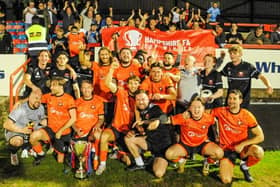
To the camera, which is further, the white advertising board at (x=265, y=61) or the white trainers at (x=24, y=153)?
the white advertising board at (x=265, y=61)

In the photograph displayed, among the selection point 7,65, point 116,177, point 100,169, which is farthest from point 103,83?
point 7,65

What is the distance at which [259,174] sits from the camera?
6953 mm

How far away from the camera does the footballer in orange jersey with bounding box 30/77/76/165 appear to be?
6.81 meters

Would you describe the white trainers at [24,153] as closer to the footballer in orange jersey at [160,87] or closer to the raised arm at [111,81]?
the raised arm at [111,81]

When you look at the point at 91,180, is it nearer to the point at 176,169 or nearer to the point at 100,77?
the point at 176,169

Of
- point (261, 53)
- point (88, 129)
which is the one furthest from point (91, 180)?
point (261, 53)

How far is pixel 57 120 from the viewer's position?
696 centimetres

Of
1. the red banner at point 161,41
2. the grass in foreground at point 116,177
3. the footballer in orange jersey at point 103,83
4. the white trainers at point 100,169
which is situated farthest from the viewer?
the red banner at point 161,41

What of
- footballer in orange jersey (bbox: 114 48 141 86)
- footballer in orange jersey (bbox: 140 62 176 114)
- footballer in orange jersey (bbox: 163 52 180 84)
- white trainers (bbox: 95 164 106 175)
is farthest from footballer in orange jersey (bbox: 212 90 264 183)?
white trainers (bbox: 95 164 106 175)

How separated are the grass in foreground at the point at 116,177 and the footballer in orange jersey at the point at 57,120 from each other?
1.23 ft

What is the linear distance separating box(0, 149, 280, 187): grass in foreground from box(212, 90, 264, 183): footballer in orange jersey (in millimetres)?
277

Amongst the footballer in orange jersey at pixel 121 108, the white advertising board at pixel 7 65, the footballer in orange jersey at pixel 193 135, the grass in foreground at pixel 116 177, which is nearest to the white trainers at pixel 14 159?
the grass in foreground at pixel 116 177

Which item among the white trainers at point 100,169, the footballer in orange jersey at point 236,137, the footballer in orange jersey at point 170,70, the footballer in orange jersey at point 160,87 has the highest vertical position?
the footballer in orange jersey at point 170,70

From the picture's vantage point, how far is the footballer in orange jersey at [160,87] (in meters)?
6.99
